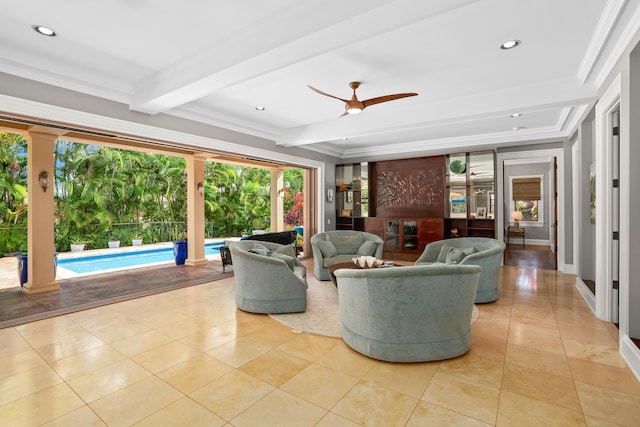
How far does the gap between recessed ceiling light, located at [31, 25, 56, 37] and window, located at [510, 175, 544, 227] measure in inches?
471

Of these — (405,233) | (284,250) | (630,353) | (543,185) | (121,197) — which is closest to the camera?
(630,353)

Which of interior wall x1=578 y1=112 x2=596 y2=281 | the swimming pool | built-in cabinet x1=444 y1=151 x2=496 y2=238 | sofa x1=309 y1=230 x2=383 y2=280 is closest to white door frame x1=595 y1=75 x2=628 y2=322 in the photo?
interior wall x1=578 y1=112 x2=596 y2=281

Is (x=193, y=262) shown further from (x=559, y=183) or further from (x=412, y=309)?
(x=559, y=183)

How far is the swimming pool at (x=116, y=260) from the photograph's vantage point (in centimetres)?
725

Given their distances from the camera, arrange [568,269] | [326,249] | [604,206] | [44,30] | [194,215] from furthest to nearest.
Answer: [194,215] → [568,269] → [326,249] → [604,206] → [44,30]

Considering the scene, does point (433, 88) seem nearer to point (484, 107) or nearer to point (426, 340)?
point (484, 107)

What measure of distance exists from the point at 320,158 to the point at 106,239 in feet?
21.6

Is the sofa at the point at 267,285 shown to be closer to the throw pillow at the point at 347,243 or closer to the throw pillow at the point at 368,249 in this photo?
the throw pillow at the point at 368,249

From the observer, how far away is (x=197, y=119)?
17.2 feet

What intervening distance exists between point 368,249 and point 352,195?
10.1 feet

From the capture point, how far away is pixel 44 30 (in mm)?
2914

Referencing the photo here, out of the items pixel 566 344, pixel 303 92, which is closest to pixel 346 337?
pixel 566 344

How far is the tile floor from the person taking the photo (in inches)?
80.7

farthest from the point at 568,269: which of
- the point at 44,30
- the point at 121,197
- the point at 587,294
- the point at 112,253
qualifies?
the point at 121,197
